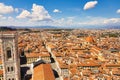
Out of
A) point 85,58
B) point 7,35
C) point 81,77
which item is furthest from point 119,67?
point 7,35

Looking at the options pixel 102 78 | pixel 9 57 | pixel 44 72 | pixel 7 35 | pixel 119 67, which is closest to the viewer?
pixel 7 35

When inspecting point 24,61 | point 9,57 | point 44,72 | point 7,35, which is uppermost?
point 7,35

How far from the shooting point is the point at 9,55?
39469 mm

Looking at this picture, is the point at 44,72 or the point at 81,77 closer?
the point at 44,72

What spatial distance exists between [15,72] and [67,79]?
13.6 m

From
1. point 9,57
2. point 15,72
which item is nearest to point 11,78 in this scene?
point 15,72

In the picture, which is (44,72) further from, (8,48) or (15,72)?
(8,48)

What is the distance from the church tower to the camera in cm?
3738

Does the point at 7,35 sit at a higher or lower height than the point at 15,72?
higher

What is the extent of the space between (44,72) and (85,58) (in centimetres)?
3947

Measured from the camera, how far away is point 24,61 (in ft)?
256

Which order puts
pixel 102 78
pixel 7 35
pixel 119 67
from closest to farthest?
pixel 7 35 → pixel 102 78 → pixel 119 67

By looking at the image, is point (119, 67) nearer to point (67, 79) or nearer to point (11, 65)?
point (67, 79)

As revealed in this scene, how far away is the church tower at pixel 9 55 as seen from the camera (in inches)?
1471
